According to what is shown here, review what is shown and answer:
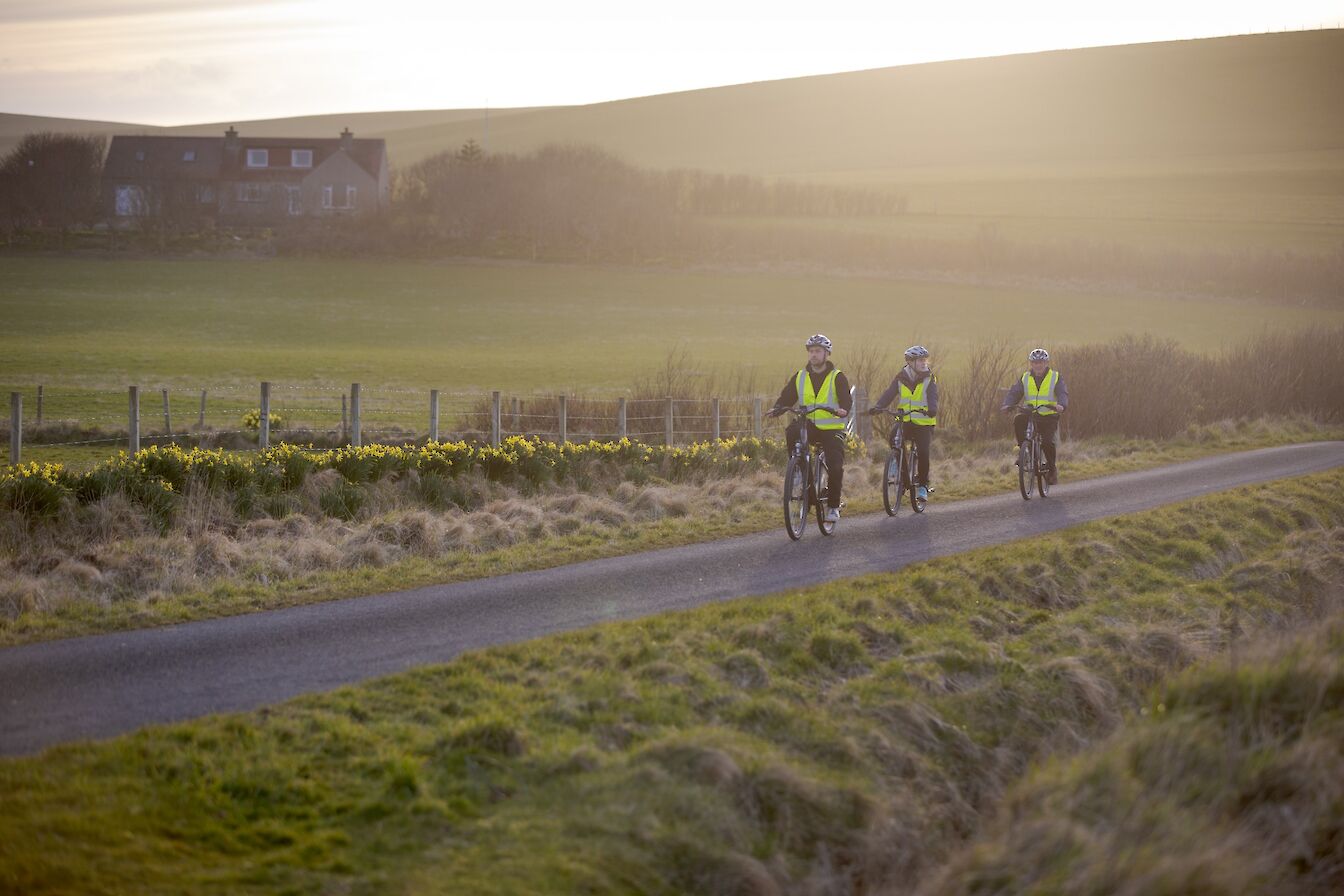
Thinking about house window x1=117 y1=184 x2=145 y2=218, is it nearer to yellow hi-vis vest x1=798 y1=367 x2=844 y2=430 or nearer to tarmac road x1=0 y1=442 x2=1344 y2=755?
yellow hi-vis vest x1=798 y1=367 x2=844 y2=430

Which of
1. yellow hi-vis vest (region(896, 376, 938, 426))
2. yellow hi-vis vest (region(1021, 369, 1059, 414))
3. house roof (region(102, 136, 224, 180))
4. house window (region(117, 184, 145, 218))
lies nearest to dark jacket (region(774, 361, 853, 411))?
yellow hi-vis vest (region(896, 376, 938, 426))

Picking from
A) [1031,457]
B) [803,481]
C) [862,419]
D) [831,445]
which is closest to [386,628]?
[803,481]

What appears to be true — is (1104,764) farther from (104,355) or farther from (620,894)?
(104,355)

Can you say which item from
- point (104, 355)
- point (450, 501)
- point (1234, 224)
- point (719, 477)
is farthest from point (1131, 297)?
point (450, 501)

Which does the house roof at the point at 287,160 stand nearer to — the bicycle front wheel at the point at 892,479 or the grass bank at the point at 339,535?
the grass bank at the point at 339,535

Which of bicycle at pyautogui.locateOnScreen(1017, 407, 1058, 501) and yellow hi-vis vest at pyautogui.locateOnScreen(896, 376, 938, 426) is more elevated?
yellow hi-vis vest at pyautogui.locateOnScreen(896, 376, 938, 426)

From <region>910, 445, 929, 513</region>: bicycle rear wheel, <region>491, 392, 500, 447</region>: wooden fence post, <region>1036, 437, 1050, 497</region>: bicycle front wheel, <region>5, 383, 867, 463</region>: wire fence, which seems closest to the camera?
<region>910, 445, 929, 513</region>: bicycle rear wheel

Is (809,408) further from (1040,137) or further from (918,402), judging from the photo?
(1040,137)

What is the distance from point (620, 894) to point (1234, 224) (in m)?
86.5

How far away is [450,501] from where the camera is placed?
17.3m

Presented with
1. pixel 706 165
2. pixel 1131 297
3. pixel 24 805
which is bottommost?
pixel 24 805

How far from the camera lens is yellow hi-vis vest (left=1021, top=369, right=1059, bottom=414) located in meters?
18.6

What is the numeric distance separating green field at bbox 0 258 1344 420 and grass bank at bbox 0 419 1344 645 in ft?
63.2

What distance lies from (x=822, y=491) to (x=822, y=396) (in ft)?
3.67
